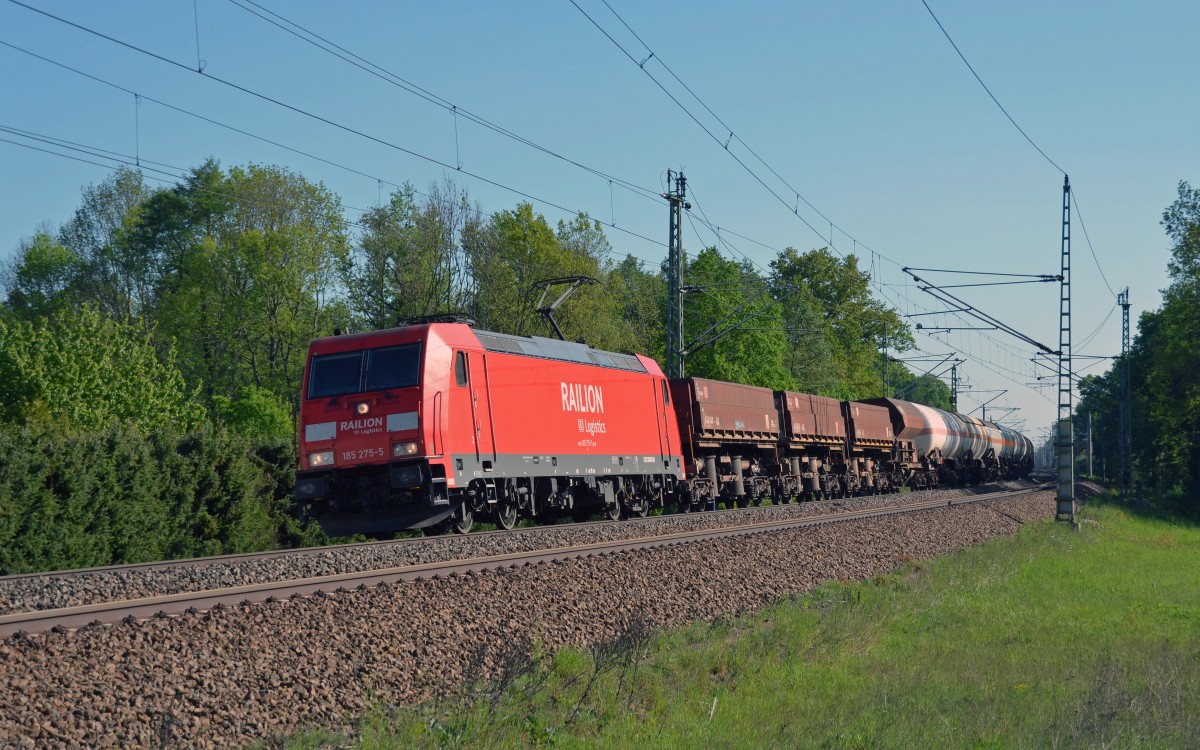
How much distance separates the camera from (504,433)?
64.3 feet

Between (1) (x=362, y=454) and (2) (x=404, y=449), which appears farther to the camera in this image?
(1) (x=362, y=454)

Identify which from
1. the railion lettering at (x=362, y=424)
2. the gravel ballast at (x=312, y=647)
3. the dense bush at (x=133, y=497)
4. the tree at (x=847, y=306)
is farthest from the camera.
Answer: the tree at (x=847, y=306)

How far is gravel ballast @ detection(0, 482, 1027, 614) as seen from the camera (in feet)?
36.0

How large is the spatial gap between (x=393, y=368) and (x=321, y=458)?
1890 millimetres

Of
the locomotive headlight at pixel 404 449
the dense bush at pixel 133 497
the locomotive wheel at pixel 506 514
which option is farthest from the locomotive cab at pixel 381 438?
the locomotive wheel at pixel 506 514

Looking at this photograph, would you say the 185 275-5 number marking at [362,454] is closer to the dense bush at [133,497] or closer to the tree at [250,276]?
the dense bush at [133,497]

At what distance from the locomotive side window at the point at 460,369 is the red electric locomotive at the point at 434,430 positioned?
0.07ft

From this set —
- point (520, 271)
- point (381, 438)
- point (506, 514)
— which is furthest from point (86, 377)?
point (381, 438)

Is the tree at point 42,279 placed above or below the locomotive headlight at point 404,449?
above

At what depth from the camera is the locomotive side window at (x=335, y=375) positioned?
60.2ft

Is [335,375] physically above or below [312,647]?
above

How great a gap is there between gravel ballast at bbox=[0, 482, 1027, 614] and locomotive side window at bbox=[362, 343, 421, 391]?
8.89 feet

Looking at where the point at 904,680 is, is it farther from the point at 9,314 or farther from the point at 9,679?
the point at 9,314

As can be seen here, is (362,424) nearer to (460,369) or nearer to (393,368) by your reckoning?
(393,368)
